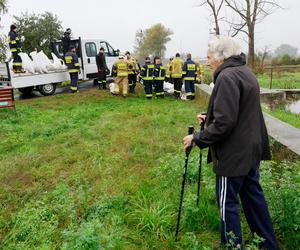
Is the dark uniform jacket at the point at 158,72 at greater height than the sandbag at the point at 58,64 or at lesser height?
lesser

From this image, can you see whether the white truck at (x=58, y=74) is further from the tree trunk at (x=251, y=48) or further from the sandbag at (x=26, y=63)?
the tree trunk at (x=251, y=48)

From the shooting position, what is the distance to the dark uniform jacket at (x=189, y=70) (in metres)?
12.0

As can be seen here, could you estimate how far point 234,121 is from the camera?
240 cm

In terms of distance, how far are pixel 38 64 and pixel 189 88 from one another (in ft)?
19.9

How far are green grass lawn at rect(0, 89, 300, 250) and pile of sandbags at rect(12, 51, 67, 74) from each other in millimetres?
4399

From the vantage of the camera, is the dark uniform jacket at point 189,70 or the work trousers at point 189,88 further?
the work trousers at point 189,88

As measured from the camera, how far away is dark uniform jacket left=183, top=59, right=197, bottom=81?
12.0m

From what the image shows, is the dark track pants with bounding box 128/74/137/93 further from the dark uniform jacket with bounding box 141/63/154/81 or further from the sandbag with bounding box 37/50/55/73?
the sandbag with bounding box 37/50/55/73

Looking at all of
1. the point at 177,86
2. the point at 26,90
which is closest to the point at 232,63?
the point at 177,86

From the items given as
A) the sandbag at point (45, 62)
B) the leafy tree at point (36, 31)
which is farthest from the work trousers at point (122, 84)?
the leafy tree at point (36, 31)

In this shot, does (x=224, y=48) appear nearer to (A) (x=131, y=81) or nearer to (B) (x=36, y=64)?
(B) (x=36, y=64)

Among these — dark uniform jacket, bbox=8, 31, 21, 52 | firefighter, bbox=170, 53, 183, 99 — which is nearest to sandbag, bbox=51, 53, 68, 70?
dark uniform jacket, bbox=8, 31, 21, 52

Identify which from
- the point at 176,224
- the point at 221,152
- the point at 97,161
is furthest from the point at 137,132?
the point at 221,152

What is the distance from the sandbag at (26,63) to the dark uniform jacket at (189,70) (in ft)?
19.6
